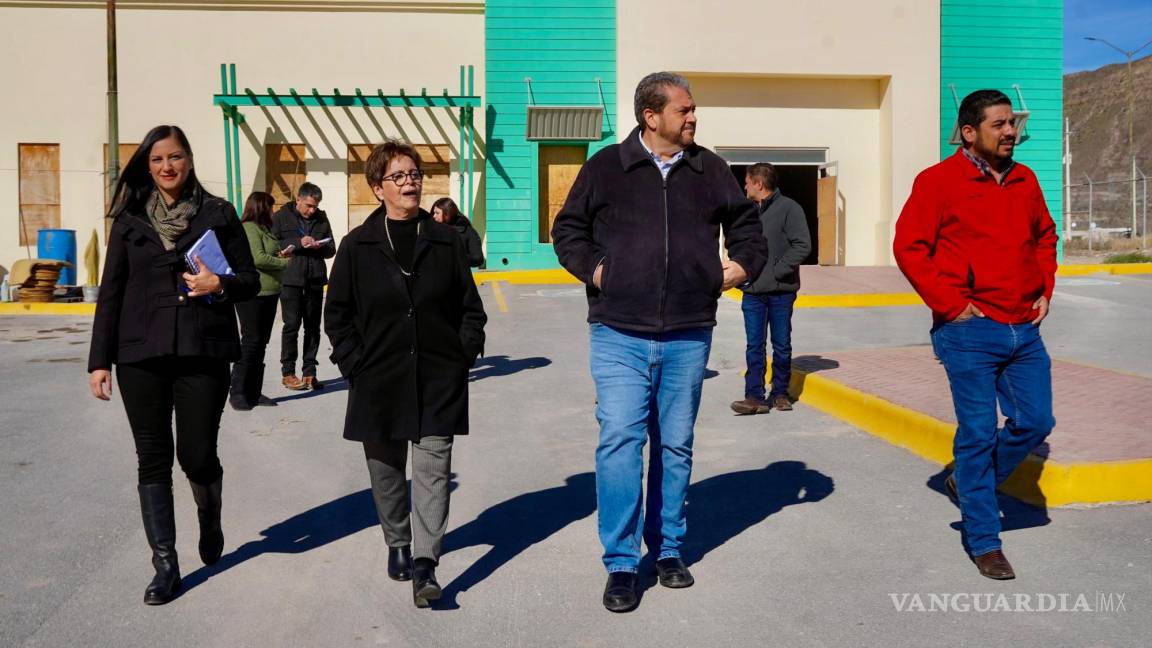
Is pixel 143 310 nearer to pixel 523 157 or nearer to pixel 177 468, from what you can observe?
pixel 177 468

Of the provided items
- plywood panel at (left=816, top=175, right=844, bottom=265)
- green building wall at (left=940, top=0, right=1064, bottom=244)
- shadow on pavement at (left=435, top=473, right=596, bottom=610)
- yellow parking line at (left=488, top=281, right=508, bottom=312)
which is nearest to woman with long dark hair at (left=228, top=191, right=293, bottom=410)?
shadow on pavement at (left=435, top=473, right=596, bottom=610)

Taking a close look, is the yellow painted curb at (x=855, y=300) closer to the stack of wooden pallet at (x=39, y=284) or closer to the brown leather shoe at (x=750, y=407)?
the brown leather shoe at (x=750, y=407)

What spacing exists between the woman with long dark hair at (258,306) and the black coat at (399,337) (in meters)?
4.53

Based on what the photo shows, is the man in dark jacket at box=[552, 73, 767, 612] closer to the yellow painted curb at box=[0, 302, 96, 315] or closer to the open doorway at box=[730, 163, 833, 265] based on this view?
the yellow painted curb at box=[0, 302, 96, 315]

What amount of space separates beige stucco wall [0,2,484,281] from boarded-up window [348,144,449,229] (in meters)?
0.21

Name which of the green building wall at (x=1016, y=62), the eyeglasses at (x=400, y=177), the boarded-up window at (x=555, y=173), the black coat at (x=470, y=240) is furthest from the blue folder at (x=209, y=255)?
the green building wall at (x=1016, y=62)

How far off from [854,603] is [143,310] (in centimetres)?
303

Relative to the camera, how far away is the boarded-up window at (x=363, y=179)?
25609mm

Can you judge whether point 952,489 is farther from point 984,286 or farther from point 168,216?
point 168,216

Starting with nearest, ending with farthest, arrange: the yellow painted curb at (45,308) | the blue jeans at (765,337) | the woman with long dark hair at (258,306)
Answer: the blue jeans at (765,337) < the woman with long dark hair at (258,306) < the yellow painted curb at (45,308)

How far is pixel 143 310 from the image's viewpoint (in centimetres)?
473

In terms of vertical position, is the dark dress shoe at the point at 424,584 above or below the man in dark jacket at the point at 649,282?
below

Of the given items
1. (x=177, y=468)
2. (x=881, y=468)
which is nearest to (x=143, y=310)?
(x=177, y=468)

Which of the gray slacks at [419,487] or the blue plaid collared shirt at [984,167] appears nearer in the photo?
the gray slacks at [419,487]
